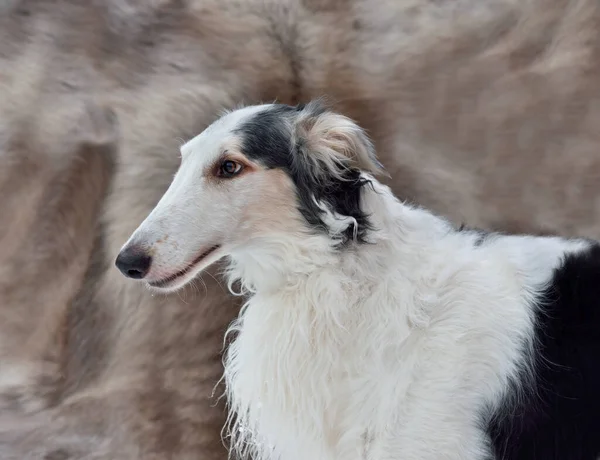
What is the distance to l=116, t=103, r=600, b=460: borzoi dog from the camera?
1.07 m

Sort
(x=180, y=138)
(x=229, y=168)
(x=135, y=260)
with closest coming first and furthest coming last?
(x=135, y=260) < (x=229, y=168) < (x=180, y=138)

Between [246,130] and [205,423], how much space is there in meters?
0.83

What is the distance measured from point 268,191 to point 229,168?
3.6 inches

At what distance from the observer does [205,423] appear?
157 cm

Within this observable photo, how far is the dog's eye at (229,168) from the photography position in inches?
45.3

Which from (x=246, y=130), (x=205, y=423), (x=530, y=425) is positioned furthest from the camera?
(x=205, y=423)

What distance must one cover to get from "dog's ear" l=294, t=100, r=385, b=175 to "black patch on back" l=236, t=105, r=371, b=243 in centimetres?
1

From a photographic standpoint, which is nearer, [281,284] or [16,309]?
[281,284]

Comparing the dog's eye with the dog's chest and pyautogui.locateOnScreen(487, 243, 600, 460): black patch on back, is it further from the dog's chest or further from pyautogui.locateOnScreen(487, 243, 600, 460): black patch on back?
pyautogui.locateOnScreen(487, 243, 600, 460): black patch on back

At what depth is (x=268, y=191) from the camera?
3.74ft

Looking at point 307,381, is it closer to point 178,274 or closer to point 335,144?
point 178,274

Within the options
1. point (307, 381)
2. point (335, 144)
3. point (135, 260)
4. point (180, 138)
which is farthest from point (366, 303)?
point (180, 138)

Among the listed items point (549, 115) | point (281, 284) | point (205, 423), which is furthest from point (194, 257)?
point (549, 115)

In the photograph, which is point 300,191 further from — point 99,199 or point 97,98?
point 97,98
